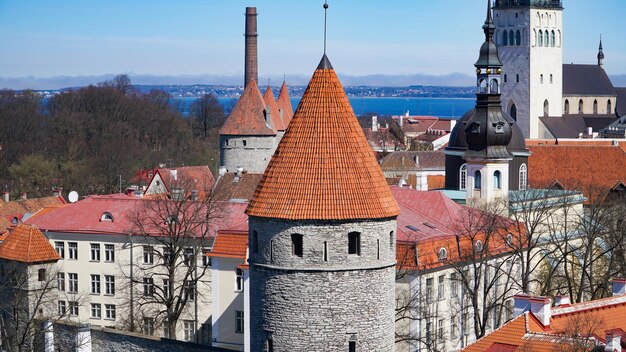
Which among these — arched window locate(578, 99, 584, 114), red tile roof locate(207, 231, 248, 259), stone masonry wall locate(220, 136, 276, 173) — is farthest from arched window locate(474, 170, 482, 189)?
arched window locate(578, 99, 584, 114)

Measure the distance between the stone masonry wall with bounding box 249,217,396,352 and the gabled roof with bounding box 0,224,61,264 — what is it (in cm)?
1730

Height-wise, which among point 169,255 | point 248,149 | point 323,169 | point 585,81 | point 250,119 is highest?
point 585,81

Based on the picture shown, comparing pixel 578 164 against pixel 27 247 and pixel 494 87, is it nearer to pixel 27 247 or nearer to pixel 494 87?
pixel 494 87

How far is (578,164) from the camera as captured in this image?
72312 millimetres

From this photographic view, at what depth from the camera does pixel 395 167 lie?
86938mm

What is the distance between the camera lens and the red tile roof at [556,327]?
24875 millimetres

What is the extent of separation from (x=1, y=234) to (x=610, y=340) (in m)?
32.6

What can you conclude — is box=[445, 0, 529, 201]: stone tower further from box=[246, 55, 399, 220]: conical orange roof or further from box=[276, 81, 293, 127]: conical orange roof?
box=[246, 55, 399, 220]: conical orange roof

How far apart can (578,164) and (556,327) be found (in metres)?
46.9

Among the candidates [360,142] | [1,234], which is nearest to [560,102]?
[1,234]

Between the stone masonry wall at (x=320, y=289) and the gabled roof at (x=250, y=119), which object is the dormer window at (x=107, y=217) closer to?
the gabled roof at (x=250, y=119)

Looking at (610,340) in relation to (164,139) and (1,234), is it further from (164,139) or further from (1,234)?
(164,139)

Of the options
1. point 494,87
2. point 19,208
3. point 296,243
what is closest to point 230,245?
point 296,243

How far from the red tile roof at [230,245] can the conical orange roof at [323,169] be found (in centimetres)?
1572
